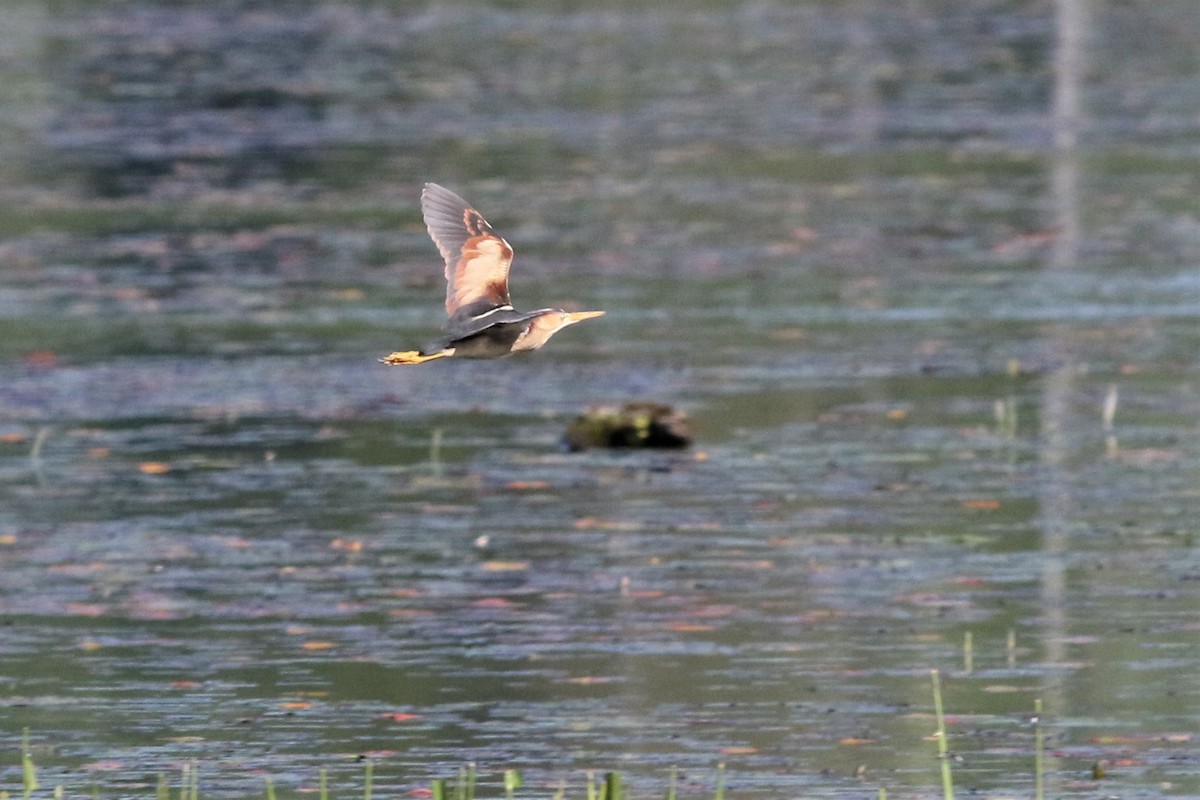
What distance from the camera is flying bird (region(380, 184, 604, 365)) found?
19.7 feet

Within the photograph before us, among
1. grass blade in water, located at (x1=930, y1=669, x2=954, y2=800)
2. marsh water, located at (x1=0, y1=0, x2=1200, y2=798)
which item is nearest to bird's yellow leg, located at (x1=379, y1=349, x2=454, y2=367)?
grass blade in water, located at (x1=930, y1=669, x2=954, y2=800)

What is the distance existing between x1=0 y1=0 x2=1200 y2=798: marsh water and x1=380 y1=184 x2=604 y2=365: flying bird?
5.19 feet

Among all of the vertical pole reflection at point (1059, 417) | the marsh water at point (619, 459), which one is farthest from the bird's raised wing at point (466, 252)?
the vertical pole reflection at point (1059, 417)

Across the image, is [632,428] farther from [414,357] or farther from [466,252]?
[414,357]

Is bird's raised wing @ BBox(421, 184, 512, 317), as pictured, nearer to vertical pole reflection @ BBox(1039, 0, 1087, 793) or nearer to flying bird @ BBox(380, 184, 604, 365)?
flying bird @ BBox(380, 184, 604, 365)

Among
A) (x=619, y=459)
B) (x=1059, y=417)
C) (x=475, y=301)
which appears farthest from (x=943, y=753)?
(x=1059, y=417)

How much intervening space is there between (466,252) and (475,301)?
223 millimetres

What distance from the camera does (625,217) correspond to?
2048 centimetres

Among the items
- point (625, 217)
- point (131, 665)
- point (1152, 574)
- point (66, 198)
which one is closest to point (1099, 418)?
point (1152, 574)

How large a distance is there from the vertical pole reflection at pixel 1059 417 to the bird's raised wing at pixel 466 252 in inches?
83.5

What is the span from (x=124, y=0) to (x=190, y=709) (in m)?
44.0

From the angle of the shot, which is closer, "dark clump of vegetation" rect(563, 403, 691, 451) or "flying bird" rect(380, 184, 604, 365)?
"flying bird" rect(380, 184, 604, 365)

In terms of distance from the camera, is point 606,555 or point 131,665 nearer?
point 131,665

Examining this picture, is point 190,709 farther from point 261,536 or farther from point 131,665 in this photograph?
point 261,536
